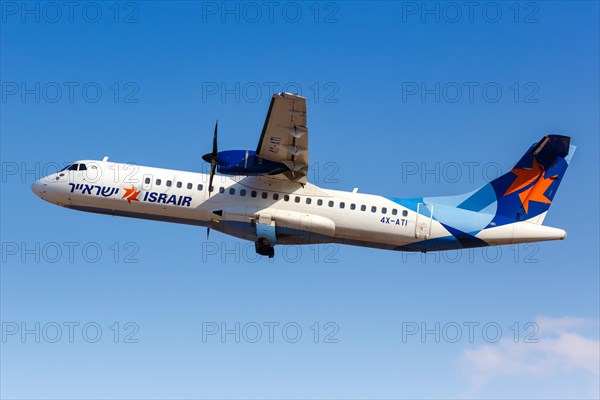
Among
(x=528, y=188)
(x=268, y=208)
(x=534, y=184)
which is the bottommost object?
(x=268, y=208)

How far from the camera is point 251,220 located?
1107 inches

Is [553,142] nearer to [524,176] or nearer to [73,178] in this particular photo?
[524,176]

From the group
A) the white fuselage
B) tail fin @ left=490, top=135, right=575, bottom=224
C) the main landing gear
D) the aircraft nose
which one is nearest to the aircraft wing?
the white fuselage

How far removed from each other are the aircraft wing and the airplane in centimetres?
7

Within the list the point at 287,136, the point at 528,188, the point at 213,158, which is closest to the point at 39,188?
the point at 213,158

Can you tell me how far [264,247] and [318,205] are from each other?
7.80ft

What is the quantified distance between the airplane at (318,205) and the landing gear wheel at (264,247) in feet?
0.11

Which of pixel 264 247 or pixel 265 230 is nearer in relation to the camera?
pixel 265 230

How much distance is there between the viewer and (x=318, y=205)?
2831cm

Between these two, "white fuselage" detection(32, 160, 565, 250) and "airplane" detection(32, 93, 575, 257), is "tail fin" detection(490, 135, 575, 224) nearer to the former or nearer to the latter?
"airplane" detection(32, 93, 575, 257)

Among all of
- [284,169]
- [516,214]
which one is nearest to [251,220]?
[284,169]

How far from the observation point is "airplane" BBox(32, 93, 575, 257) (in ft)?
91.6

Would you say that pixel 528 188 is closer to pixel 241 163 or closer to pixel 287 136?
pixel 287 136

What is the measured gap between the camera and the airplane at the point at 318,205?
91.6ft
